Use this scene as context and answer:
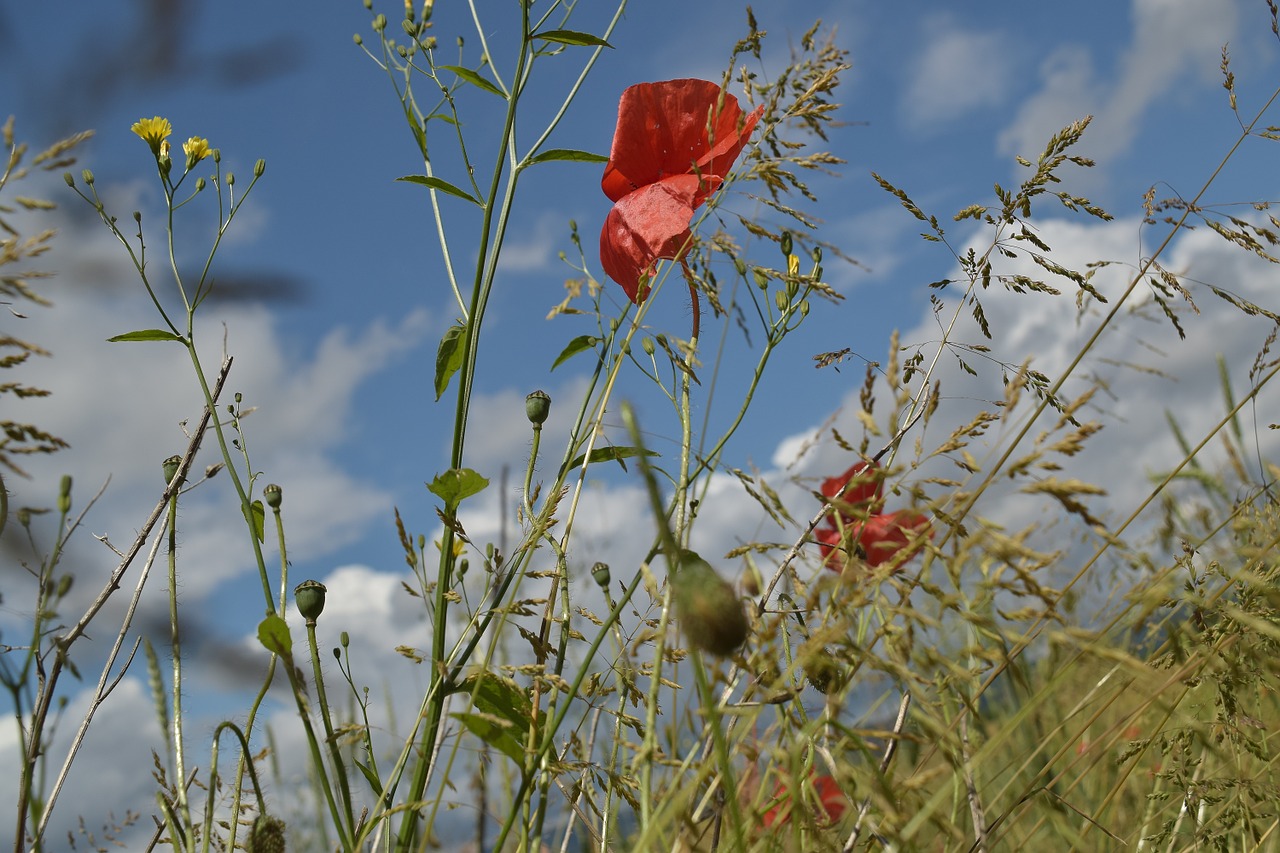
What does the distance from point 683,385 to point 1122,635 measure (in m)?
1.12

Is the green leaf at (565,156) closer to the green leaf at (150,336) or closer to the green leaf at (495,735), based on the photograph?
the green leaf at (150,336)

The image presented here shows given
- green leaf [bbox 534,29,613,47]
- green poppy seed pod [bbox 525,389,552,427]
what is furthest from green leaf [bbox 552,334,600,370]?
green leaf [bbox 534,29,613,47]

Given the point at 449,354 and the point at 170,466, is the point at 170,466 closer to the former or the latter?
the point at 170,466

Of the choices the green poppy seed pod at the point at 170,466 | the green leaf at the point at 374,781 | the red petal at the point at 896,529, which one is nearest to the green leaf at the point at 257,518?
the green poppy seed pod at the point at 170,466

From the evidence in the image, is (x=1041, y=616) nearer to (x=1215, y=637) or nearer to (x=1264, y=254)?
(x=1215, y=637)

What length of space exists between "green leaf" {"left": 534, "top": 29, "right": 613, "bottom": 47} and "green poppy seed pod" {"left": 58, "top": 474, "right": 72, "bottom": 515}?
82 cm

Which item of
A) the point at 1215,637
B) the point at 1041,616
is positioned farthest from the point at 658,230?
the point at 1215,637

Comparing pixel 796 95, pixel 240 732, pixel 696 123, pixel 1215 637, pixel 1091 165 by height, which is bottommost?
pixel 1215 637

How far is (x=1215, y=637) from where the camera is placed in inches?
48.7

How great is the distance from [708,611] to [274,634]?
0.55 metres

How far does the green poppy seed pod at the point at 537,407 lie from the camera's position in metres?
1.33

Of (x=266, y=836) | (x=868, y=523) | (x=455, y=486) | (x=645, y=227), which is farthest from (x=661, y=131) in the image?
(x=266, y=836)

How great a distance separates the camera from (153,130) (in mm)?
1538

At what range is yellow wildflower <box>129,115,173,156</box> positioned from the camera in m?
1.54
